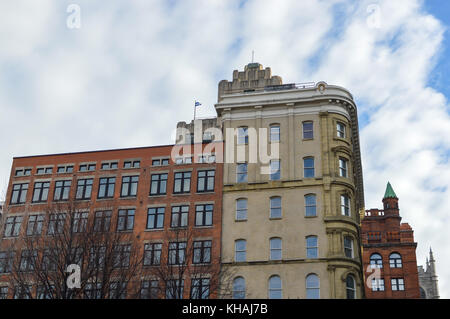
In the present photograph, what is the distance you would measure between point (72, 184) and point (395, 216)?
57.0m

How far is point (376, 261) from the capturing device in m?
87.4

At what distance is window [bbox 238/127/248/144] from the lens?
184 ft

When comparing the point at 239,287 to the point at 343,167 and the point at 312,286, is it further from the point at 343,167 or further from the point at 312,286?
the point at 343,167

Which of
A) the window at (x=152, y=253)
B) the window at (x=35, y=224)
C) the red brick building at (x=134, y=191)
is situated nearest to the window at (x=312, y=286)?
the red brick building at (x=134, y=191)

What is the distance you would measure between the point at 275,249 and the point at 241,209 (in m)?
5.28

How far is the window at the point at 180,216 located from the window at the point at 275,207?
817 centimetres

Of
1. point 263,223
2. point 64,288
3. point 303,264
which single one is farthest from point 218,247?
point 64,288

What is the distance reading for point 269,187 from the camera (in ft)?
174

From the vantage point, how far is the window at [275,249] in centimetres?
5009

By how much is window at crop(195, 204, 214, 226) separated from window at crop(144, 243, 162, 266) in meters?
4.32

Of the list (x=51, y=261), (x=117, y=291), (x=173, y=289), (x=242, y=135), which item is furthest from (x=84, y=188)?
(x=117, y=291)
